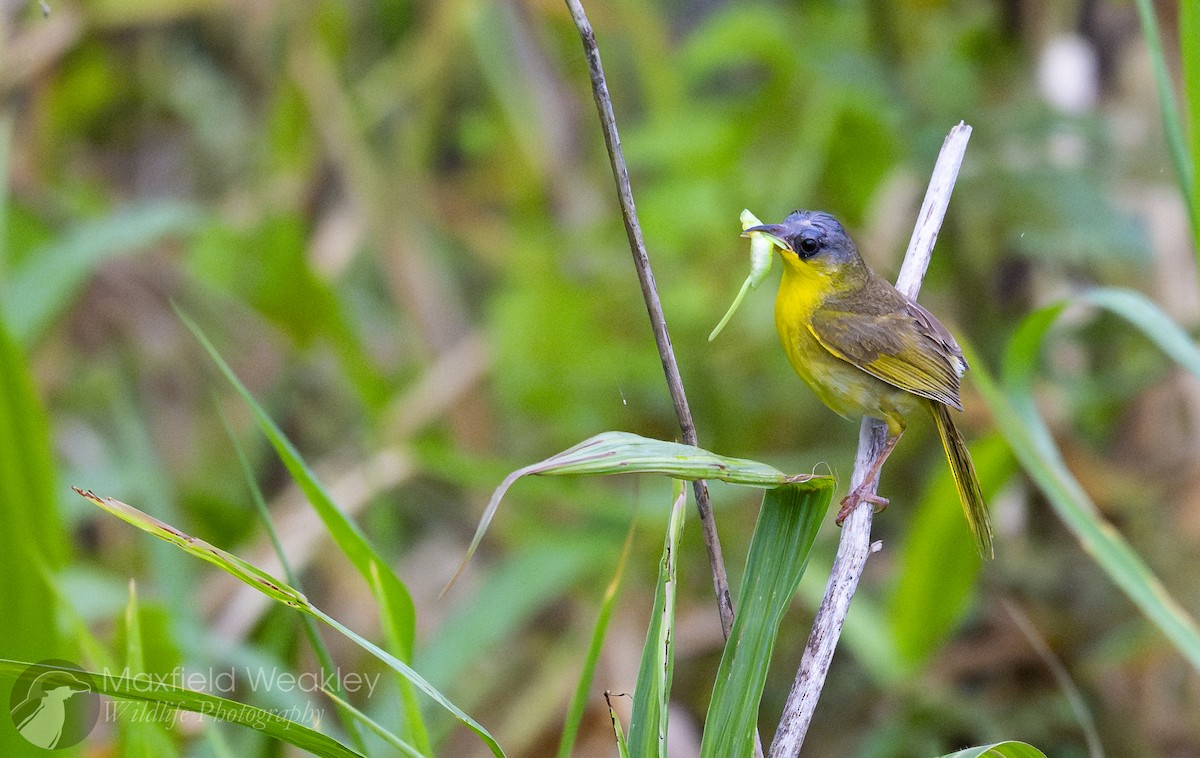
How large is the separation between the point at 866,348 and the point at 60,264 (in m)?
2.12

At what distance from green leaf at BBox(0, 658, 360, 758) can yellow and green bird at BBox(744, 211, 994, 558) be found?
3.57ft

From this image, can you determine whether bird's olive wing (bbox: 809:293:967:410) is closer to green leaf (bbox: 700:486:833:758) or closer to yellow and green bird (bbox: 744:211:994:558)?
yellow and green bird (bbox: 744:211:994:558)

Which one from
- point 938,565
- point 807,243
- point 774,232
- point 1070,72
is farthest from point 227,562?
point 1070,72

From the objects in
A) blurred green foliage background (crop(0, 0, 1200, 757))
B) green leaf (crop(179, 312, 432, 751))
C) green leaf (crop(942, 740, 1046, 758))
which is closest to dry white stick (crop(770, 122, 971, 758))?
green leaf (crop(942, 740, 1046, 758))

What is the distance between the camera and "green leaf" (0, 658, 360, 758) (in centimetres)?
91

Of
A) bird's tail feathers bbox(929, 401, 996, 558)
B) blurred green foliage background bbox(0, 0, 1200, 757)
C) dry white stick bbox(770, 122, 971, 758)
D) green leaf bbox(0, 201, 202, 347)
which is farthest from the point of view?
blurred green foliage background bbox(0, 0, 1200, 757)

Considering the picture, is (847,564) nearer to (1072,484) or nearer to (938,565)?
(1072,484)

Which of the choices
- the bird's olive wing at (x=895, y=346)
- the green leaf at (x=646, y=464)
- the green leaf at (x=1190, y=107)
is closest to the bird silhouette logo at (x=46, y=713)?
the green leaf at (x=646, y=464)

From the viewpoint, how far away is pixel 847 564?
1271 millimetres

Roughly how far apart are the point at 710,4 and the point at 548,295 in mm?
2294

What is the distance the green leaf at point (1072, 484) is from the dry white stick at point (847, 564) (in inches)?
9.1

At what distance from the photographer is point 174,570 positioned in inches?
94.0

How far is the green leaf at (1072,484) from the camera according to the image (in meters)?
1.55

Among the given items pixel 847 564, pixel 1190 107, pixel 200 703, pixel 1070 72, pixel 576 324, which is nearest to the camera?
pixel 200 703
